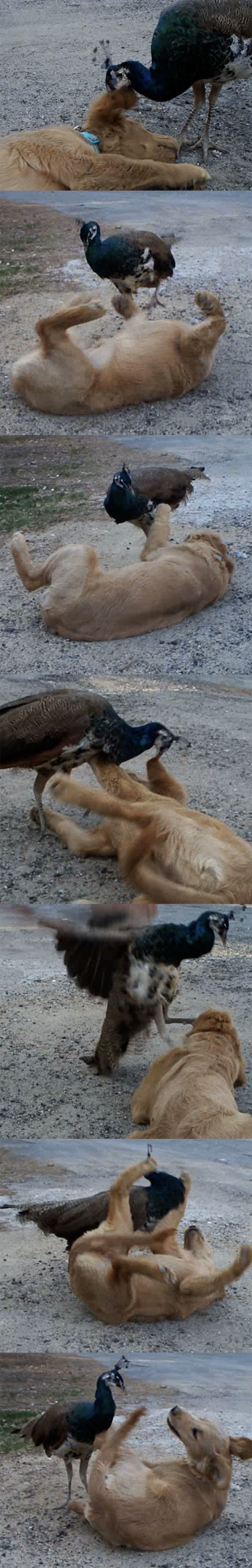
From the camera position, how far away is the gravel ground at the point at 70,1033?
6.18 metres

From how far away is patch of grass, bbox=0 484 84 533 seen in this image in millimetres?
7121

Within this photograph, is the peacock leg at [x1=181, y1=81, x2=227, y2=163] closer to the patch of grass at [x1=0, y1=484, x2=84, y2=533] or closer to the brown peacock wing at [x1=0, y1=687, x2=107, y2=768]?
the patch of grass at [x1=0, y1=484, x2=84, y2=533]

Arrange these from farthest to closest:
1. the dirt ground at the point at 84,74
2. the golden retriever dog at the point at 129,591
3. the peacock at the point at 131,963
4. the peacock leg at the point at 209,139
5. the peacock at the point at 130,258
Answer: the dirt ground at the point at 84,74 < the peacock leg at the point at 209,139 < the peacock at the point at 130,258 < the golden retriever dog at the point at 129,591 < the peacock at the point at 131,963

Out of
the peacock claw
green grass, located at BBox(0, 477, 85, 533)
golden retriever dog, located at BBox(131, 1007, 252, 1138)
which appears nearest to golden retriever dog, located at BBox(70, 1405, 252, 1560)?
golden retriever dog, located at BBox(131, 1007, 252, 1138)

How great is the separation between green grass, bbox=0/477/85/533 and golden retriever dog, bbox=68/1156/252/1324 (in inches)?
85.4

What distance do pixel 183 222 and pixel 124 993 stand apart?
274cm

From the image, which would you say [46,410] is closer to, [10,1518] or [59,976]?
[59,976]

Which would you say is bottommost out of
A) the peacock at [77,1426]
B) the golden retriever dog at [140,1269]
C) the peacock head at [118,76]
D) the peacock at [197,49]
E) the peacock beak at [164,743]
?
the peacock at [77,1426]

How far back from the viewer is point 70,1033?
6340 millimetres

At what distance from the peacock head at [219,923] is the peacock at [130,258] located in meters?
2.21

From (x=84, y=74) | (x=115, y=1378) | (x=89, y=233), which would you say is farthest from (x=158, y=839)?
(x=84, y=74)

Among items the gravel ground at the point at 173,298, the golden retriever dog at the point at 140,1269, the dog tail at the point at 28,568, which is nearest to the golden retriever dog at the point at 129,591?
the dog tail at the point at 28,568

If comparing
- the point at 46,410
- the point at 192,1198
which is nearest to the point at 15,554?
the point at 46,410

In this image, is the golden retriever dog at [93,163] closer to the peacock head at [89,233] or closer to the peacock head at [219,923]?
the peacock head at [89,233]
